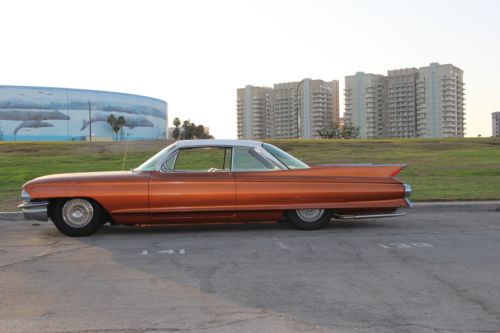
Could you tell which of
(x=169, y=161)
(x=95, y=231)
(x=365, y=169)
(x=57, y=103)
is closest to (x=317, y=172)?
(x=365, y=169)

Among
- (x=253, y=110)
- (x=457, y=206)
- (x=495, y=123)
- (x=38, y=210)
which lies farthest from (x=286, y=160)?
(x=495, y=123)

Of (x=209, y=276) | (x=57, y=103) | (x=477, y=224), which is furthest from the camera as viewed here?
(x=57, y=103)

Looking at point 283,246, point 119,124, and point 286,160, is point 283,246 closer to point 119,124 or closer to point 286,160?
point 286,160

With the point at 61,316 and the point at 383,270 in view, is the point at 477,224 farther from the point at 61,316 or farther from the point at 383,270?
the point at 61,316

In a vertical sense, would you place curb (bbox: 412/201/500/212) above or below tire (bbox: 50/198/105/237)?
below

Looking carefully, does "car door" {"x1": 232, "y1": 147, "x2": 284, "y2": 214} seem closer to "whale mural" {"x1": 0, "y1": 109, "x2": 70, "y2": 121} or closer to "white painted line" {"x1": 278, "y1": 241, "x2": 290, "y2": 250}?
"white painted line" {"x1": 278, "y1": 241, "x2": 290, "y2": 250}

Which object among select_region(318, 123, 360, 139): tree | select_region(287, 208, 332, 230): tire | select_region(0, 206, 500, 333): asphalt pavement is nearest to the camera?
select_region(0, 206, 500, 333): asphalt pavement

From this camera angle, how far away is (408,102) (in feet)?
354

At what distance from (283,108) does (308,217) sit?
105379 millimetres

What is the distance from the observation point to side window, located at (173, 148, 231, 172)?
8281 mm

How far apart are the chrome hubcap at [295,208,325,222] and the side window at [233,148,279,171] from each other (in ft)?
2.54

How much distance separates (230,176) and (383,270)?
10.3 ft

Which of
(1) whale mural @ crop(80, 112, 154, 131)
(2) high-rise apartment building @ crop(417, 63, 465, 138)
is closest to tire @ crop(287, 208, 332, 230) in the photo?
(2) high-rise apartment building @ crop(417, 63, 465, 138)

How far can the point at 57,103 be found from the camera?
11612 centimetres
